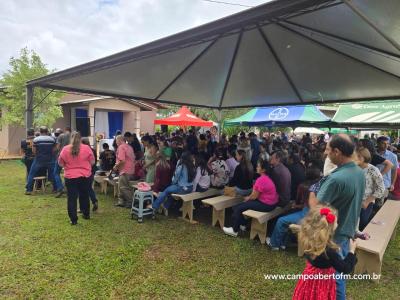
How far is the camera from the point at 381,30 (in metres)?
3.90

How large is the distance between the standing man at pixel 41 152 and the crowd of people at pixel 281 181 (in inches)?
0.9

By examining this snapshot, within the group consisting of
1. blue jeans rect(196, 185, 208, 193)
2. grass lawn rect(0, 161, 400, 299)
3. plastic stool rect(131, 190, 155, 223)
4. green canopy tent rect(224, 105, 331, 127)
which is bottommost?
grass lawn rect(0, 161, 400, 299)

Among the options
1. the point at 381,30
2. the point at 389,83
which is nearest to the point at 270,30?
the point at 381,30

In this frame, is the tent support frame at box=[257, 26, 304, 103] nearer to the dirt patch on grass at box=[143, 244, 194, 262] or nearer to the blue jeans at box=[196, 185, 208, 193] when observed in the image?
the blue jeans at box=[196, 185, 208, 193]

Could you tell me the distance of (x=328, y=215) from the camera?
6.19 ft

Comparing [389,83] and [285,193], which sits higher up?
[389,83]

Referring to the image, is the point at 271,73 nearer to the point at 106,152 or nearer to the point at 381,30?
the point at 381,30

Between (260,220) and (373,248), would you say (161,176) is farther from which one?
(373,248)

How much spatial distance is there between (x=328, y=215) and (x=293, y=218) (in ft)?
8.29

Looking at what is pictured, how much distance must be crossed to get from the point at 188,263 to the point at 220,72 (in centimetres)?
569

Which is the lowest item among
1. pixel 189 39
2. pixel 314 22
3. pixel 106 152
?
pixel 106 152

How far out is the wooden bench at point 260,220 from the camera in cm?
448

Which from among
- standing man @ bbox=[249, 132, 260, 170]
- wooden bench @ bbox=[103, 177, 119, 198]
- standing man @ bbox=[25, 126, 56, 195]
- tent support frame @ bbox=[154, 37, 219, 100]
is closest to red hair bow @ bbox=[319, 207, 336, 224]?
tent support frame @ bbox=[154, 37, 219, 100]

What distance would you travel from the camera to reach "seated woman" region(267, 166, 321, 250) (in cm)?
427
